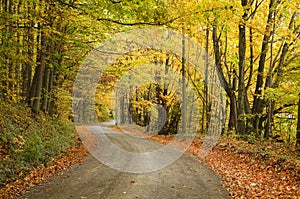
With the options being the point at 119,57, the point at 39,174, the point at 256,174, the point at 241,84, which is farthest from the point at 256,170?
the point at 119,57

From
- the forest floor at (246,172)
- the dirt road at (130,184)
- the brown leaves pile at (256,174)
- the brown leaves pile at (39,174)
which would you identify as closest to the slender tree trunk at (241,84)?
the forest floor at (246,172)

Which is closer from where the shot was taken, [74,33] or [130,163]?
[130,163]

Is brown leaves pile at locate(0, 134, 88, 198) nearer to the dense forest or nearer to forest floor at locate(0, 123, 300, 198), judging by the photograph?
forest floor at locate(0, 123, 300, 198)

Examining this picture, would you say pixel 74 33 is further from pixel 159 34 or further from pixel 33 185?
pixel 159 34

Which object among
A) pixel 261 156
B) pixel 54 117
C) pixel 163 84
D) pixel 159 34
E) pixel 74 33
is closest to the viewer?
pixel 261 156

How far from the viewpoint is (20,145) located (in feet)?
34.6

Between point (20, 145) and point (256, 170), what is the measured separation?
28.7 feet

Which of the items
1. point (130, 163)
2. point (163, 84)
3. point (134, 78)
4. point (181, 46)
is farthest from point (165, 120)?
point (130, 163)

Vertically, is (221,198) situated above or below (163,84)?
below

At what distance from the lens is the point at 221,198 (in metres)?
7.56

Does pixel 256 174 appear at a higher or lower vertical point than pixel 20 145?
lower

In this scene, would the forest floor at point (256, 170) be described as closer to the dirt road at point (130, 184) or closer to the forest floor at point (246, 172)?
the forest floor at point (246, 172)

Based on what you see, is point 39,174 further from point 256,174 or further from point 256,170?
point 256,170

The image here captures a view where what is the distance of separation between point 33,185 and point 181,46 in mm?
19889
